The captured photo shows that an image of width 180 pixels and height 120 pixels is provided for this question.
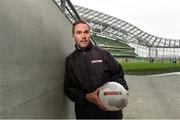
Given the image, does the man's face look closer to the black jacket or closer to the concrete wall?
the black jacket

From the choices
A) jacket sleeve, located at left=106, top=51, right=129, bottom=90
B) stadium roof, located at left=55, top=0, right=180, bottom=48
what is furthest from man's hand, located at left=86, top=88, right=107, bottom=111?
stadium roof, located at left=55, top=0, right=180, bottom=48

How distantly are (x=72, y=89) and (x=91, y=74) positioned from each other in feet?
0.85

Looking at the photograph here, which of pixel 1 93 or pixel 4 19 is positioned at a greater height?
pixel 4 19

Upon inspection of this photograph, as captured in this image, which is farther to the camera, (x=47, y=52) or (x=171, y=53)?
(x=171, y=53)

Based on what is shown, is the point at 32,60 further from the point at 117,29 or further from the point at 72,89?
the point at 117,29

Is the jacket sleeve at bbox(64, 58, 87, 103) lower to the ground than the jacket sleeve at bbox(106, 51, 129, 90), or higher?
lower

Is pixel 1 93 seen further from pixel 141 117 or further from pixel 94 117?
pixel 141 117

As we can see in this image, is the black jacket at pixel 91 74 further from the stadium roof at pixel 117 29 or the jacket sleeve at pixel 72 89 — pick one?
the stadium roof at pixel 117 29

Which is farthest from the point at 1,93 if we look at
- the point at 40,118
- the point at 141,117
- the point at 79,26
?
the point at 141,117

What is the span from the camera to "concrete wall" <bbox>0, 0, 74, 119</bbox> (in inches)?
101

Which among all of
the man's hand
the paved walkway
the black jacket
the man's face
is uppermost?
the man's face

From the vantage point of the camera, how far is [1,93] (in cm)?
247

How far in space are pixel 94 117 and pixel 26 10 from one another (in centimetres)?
114

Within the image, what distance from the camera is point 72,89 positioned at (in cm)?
379
